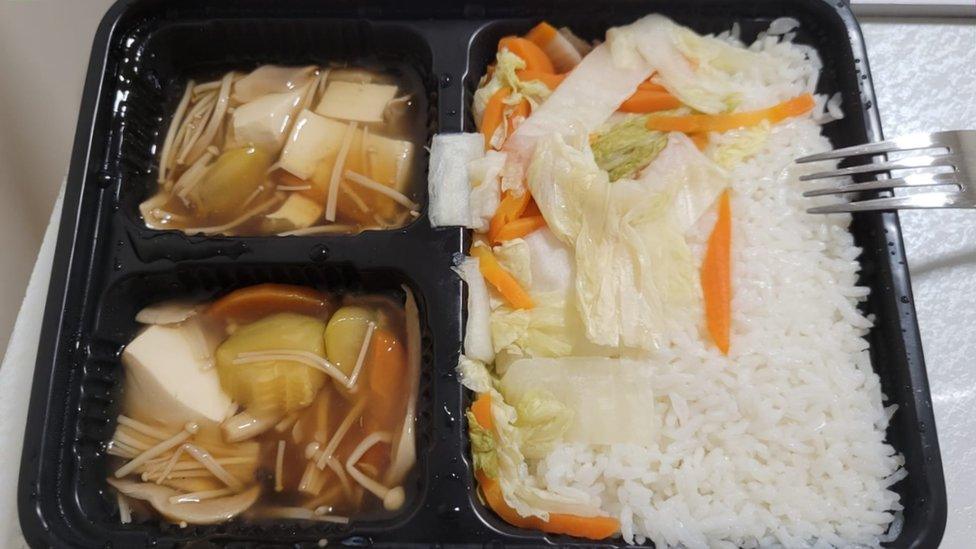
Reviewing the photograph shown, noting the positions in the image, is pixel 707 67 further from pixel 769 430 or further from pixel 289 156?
pixel 289 156

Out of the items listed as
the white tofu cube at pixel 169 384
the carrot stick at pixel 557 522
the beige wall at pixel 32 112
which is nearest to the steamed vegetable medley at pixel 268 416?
the white tofu cube at pixel 169 384

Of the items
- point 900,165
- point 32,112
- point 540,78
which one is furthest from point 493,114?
point 32,112

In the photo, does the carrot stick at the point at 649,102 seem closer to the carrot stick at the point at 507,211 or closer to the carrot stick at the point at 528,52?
the carrot stick at the point at 528,52

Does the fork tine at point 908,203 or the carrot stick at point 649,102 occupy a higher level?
the carrot stick at point 649,102

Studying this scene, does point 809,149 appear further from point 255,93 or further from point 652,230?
point 255,93

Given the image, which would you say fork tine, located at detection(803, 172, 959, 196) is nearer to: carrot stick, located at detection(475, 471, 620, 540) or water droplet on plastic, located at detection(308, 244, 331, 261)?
carrot stick, located at detection(475, 471, 620, 540)

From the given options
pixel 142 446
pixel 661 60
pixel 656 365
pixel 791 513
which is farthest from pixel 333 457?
pixel 661 60
